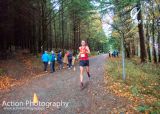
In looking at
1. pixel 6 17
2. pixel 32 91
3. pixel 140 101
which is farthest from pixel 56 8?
pixel 140 101

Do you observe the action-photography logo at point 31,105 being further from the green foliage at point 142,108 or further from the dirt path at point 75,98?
the green foliage at point 142,108

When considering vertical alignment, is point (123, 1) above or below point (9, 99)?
above

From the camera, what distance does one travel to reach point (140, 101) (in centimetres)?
1091

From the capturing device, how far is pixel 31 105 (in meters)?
11.1

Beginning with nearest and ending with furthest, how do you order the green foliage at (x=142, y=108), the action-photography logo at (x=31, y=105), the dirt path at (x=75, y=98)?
the green foliage at (x=142, y=108), the dirt path at (x=75, y=98), the action-photography logo at (x=31, y=105)

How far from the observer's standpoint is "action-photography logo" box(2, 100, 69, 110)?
10.8m

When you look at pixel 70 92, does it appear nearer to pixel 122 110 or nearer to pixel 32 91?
pixel 32 91

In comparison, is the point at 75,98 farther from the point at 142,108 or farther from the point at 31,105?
the point at 142,108

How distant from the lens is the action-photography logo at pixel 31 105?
35.3 feet

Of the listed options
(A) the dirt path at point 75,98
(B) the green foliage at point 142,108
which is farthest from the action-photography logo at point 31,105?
(B) the green foliage at point 142,108

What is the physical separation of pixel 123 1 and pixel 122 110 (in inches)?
334

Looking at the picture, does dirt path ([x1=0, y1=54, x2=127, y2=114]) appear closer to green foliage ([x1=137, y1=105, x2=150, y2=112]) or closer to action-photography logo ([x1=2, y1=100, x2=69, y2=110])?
action-photography logo ([x1=2, y1=100, x2=69, y2=110])

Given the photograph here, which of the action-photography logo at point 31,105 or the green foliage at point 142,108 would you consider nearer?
the green foliage at point 142,108

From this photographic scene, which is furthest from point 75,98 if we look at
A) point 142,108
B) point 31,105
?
point 142,108
